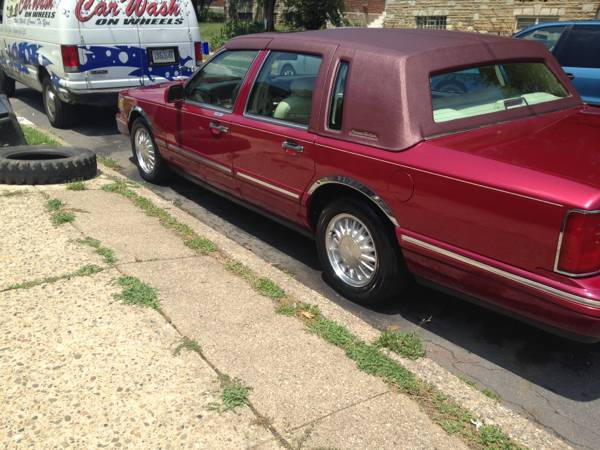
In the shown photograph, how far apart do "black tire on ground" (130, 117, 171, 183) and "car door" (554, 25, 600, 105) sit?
492cm

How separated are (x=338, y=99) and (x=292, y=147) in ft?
1.59

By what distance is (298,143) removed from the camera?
4.00m

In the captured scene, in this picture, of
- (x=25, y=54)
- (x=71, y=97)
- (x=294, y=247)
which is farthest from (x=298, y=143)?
(x=25, y=54)

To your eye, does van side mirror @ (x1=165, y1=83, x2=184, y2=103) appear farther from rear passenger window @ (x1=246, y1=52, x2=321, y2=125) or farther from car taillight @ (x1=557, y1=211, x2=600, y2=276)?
car taillight @ (x1=557, y1=211, x2=600, y2=276)

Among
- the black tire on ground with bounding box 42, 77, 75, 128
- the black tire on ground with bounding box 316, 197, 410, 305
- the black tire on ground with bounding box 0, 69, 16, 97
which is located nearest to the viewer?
the black tire on ground with bounding box 316, 197, 410, 305

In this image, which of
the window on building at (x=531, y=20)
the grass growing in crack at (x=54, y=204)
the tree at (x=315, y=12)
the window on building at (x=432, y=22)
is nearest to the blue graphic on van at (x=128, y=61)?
the grass growing in crack at (x=54, y=204)

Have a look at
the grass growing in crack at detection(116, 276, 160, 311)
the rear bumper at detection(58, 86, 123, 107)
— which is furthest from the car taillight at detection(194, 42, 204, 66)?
the grass growing in crack at detection(116, 276, 160, 311)

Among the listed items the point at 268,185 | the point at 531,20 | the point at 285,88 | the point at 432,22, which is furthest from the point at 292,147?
the point at 432,22

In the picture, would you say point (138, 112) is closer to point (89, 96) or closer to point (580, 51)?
point (89, 96)

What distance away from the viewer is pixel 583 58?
7.25 metres

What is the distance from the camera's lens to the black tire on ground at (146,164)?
629 centimetres

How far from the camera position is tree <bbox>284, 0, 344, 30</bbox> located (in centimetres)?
2598

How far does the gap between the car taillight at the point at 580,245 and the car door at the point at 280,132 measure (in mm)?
1751

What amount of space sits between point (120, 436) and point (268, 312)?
131 cm
